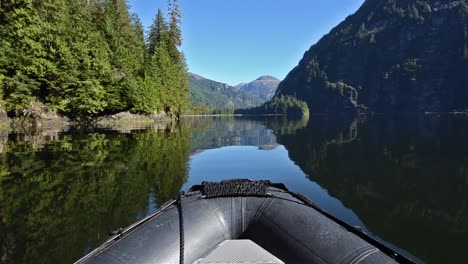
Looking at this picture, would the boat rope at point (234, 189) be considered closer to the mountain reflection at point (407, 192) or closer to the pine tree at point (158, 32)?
the mountain reflection at point (407, 192)

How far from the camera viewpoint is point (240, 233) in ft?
12.8

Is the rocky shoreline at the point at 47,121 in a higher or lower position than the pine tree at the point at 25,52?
lower

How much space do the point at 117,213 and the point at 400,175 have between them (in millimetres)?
9018

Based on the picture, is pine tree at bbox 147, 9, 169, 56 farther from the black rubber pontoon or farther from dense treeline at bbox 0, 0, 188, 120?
the black rubber pontoon

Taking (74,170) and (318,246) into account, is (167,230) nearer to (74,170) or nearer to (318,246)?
(318,246)

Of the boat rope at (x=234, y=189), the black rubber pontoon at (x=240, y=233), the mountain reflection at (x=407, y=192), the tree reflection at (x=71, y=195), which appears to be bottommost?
the mountain reflection at (x=407, y=192)

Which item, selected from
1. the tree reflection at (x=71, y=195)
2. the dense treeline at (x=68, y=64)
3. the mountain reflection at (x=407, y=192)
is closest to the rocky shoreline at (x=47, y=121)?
the dense treeline at (x=68, y=64)

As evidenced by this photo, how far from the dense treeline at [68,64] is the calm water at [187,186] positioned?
16.3 metres

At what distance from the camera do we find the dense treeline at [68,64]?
29.1m

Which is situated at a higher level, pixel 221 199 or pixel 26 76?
pixel 26 76

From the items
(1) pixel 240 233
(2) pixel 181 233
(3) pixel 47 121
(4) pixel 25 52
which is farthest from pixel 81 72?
(2) pixel 181 233

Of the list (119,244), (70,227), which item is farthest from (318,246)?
(70,227)

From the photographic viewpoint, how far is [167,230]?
11.3ft

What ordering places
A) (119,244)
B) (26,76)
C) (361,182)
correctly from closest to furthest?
1. (119,244)
2. (361,182)
3. (26,76)
